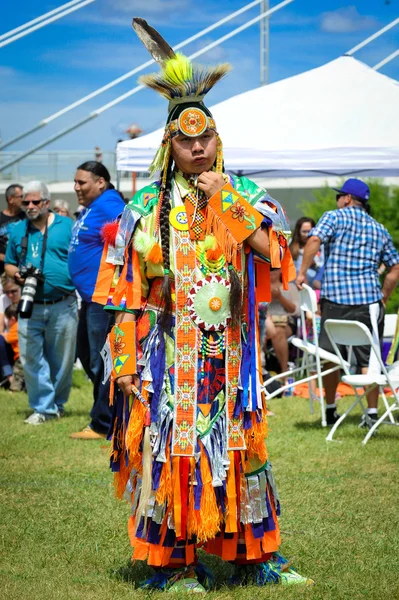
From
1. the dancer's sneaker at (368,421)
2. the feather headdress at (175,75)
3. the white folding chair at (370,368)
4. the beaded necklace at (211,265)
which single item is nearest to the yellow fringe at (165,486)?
the beaded necklace at (211,265)

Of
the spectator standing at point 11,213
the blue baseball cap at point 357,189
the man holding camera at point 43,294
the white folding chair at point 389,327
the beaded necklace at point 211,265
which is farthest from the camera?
the spectator standing at point 11,213

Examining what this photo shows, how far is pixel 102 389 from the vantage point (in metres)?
6.46

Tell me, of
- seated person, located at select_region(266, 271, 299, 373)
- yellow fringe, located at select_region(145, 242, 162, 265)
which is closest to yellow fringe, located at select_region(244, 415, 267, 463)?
yellow fringe, located at select_region(145, 242, 162, 265)

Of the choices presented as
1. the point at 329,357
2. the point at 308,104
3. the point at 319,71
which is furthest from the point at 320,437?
the point at 319,71

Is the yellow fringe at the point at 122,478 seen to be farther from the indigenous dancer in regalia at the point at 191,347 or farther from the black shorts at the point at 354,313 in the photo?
the black shorts at the point at 354,313

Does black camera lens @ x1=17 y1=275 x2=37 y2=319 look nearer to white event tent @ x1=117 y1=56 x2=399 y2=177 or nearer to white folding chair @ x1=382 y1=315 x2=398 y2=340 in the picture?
white event tent @ x1=117 y1=56 x2=399 y2=177

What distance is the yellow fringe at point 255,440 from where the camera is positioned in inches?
134

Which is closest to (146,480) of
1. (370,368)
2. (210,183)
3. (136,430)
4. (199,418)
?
(136,430)

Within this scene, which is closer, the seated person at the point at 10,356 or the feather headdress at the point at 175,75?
the feather headdress at the point at 175,75

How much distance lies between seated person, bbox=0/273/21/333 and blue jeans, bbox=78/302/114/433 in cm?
293

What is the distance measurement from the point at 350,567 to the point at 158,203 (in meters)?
1.72

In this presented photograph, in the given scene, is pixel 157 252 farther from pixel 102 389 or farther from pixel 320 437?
pixel 320 437

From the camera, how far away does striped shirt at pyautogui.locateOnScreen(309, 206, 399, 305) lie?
694cm

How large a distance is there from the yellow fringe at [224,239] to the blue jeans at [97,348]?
10.5 feet
